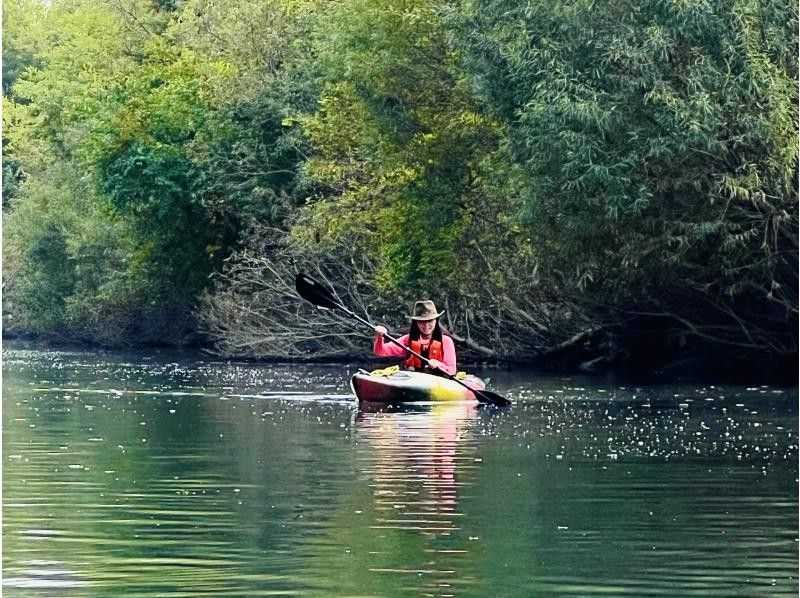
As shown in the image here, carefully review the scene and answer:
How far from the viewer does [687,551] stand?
1413 cm

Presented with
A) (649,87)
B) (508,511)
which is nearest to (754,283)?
(649,87)

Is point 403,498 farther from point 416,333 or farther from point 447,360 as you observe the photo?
point 416,333

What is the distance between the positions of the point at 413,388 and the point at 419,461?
9458 mm

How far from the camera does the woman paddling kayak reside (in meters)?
30.7

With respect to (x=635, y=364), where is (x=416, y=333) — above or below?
above

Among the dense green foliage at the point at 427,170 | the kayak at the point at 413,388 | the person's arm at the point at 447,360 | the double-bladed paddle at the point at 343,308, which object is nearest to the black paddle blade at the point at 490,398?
the double-bladed paddle at the point at 343,308

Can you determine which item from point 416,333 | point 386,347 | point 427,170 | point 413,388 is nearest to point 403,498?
point 413,388

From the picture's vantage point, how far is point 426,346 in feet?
103

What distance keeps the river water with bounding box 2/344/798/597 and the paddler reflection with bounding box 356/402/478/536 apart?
1.6 inches

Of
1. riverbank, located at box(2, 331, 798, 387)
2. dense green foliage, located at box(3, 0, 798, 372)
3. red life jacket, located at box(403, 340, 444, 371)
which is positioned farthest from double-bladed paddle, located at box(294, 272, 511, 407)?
riverbank, located at box(2, 331, 798, 387)

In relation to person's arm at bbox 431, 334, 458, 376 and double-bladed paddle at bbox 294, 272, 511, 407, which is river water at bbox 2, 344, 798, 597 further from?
person's arm at bbox 431, 334, 458, 376

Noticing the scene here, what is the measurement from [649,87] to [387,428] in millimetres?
7639

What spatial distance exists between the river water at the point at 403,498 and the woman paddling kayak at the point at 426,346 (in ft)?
2.96

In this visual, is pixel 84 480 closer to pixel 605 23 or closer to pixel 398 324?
pixel 605 23
